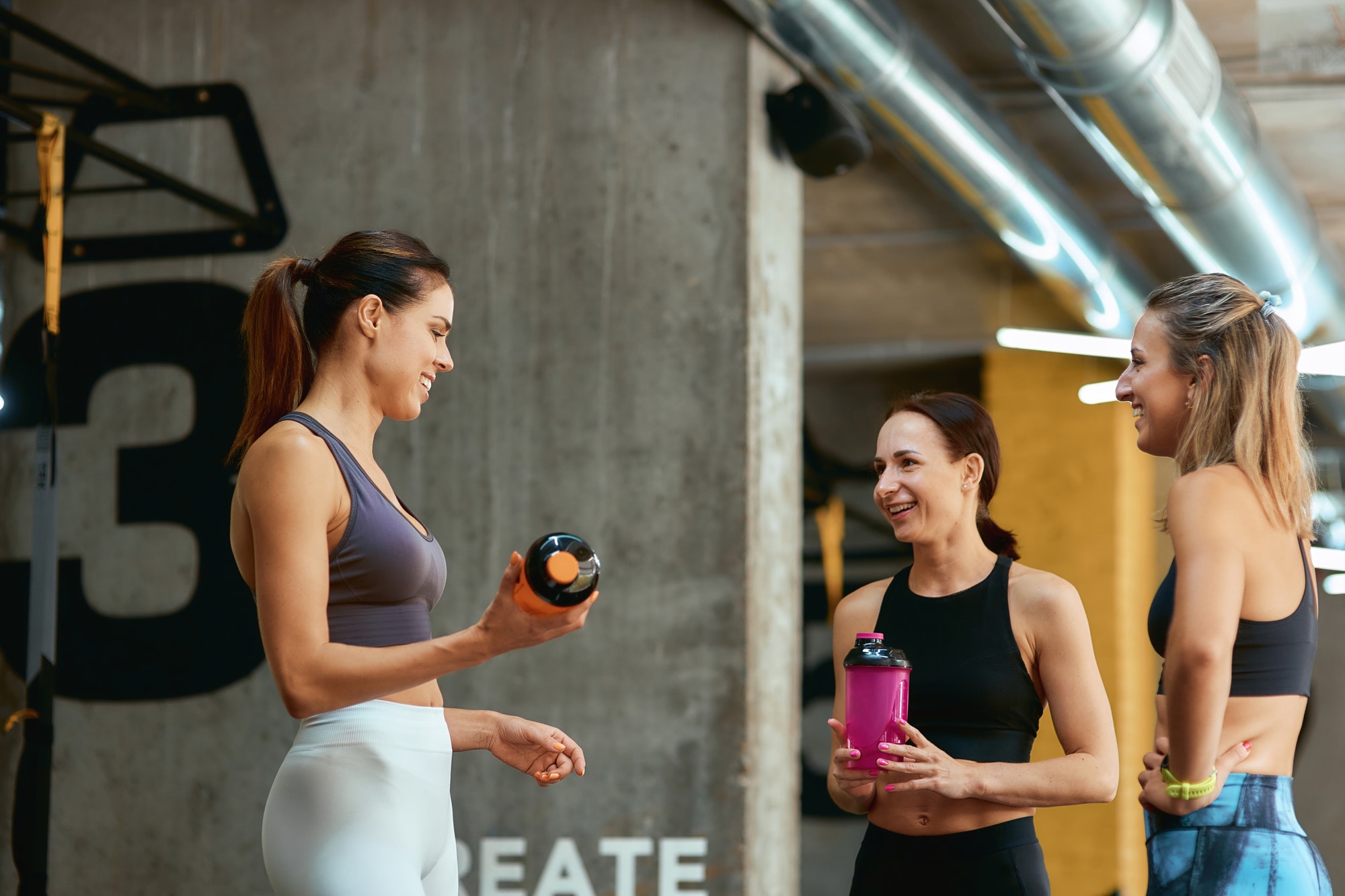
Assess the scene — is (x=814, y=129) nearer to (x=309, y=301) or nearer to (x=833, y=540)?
(x=309, y=301)

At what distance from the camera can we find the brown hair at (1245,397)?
161 centimetres

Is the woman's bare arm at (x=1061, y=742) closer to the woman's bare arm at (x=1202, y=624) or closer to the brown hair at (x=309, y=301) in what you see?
the woman's bare arm at (x=1202, y=624)

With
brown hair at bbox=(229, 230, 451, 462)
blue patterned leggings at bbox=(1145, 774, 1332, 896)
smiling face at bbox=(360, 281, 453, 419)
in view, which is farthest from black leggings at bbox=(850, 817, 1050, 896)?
brown hair at bbox=(229, 230, 451, 462)

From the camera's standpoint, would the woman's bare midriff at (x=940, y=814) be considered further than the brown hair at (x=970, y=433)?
No

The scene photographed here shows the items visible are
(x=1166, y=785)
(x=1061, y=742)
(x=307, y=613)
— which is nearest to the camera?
(x=307, y=613)

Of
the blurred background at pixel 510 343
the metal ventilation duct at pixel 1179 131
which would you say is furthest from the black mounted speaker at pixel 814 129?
the metal ventilation duct at pixel 1179 131

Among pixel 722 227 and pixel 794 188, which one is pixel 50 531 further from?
pixel 794 188

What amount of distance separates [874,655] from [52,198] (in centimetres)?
241

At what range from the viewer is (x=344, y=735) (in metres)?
1.55

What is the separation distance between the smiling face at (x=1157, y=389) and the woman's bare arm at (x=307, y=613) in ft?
2.69

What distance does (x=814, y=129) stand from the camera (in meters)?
3.73

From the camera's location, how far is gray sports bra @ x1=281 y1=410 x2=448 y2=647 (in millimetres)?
1570

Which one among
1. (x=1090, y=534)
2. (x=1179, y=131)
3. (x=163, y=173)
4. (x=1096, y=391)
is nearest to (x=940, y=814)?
(x=1179, y=131)

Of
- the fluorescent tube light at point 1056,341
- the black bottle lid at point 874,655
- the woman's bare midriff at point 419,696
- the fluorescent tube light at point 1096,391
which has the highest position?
the fluorescent tube light at point 1056,341
